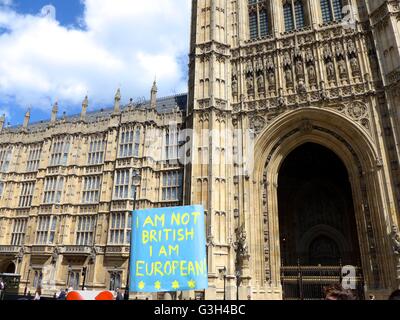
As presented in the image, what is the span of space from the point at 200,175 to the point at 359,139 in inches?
456

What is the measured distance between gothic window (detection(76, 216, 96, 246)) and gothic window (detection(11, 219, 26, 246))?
6310 mm

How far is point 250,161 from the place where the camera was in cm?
2430

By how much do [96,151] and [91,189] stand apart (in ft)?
12.4

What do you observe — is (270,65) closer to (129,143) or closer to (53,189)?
(129,143)

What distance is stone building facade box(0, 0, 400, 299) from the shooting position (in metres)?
21.6

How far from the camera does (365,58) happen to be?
23.9 metres

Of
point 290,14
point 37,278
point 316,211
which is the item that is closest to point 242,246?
point 316,211

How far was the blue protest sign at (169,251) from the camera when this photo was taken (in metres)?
5.75

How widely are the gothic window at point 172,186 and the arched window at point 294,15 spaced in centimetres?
1600

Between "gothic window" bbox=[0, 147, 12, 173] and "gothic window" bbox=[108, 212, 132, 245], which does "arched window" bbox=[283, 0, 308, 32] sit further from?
"gothic window" bbox=[0, 147, 12, 173]

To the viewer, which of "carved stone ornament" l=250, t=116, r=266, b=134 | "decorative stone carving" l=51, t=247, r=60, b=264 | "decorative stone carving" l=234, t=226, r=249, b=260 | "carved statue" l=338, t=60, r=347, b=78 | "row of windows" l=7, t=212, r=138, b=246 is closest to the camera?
"decorative stone carving" l=234, t=226, r=249, b=260

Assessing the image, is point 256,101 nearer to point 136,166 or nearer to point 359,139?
point 359,139

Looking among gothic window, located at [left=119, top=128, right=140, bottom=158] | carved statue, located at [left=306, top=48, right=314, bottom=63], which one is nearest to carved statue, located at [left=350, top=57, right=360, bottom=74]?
carved statue, located at [left=306, top=48, right=314, bottom=63]

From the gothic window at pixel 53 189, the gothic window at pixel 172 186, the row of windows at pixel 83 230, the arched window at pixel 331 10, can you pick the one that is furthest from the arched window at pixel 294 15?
the gothic window at pixel 53 189
